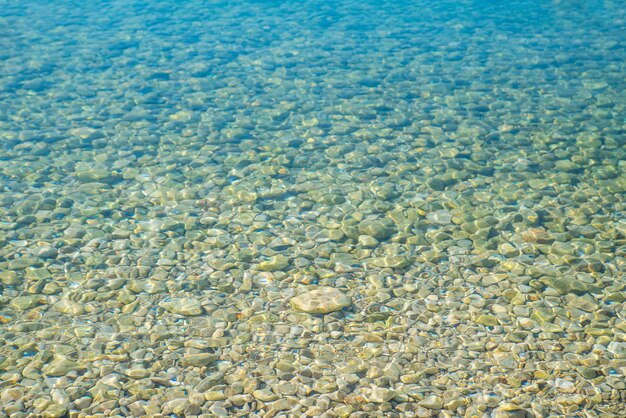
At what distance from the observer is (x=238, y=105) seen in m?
6.64

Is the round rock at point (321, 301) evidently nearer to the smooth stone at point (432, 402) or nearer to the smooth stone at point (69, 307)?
the smooth stone at point (432, 402)

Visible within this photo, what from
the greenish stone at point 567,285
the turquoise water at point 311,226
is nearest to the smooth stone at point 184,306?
the turquoise water at point 311,226

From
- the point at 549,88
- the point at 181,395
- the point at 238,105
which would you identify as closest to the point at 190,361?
the point at 181,395

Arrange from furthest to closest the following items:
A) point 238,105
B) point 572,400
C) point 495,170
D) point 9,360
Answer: point 238,105
point 495,170
point 9,360
point 572,400

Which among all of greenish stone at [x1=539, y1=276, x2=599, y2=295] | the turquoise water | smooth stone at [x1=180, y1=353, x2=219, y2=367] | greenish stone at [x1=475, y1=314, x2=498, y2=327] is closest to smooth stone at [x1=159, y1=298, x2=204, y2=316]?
the turquoise water

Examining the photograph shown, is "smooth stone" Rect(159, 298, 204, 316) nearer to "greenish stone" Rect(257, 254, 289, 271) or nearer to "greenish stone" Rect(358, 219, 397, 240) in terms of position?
"greenish stone" Rect(257, 254, 289, 271)

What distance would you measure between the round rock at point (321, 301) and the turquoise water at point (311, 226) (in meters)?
0.01

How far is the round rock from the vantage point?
12.5ft

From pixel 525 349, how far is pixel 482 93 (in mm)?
3960

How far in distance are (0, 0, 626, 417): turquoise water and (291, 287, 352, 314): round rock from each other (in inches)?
0.5

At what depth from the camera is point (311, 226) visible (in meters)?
4.66

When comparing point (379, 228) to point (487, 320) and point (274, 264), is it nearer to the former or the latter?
point (274, 264)

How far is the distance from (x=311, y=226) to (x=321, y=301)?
891 millimetres

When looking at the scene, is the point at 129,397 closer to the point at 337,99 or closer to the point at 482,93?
the point at 337,99
